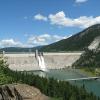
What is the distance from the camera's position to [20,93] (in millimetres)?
41500

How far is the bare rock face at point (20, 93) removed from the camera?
40.5 m

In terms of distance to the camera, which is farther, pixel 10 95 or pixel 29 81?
pixel 29 81

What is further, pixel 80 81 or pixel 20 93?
pixel 80 81

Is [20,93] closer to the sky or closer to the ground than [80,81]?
closer to the sky

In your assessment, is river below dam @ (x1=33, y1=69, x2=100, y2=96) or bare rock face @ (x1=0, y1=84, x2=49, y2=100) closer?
bare rock face @ (x1=0, y1=84, x2=49, y2=100)

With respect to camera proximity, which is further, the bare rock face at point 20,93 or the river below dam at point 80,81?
the river below dam at point 80,81

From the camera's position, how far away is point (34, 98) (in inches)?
1577

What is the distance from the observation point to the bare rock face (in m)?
40.5

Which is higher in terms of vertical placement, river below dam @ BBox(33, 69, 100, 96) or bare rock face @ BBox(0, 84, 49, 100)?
bare rock face @ BBox(0, 84, 49, 100)

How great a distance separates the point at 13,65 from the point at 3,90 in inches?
6134

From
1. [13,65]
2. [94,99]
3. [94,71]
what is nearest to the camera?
[94,99]

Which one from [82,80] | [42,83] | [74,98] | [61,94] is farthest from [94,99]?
[82,80]

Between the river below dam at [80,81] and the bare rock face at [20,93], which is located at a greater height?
the bare rock face at [20,93]

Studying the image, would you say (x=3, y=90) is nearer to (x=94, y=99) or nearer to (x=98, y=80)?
(x=94, y=99)
